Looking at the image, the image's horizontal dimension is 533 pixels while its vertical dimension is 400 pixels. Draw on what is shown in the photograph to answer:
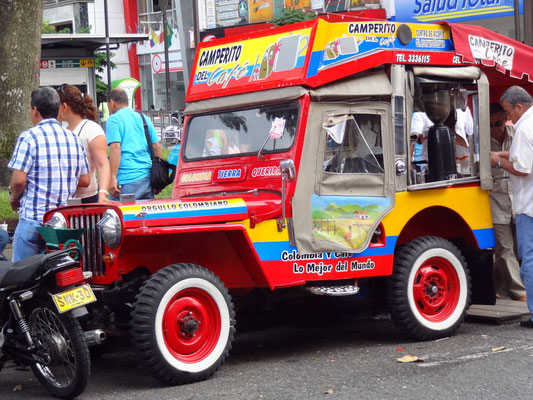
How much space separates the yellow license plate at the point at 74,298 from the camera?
18.7ft

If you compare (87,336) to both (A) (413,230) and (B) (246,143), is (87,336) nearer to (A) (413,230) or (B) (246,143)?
(B) (246,143)

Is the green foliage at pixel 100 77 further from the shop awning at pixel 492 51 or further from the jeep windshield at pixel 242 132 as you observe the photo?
the shop awning at pixel 492 51

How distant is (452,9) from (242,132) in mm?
14656

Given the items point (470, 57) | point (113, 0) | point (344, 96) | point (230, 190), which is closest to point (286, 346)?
point (230, 190)

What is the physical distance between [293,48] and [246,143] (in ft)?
2.79

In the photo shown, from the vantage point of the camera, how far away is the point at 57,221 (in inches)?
255

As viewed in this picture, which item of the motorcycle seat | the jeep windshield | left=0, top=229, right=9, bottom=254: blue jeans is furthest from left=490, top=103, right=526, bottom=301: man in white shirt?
the motorcycle seat

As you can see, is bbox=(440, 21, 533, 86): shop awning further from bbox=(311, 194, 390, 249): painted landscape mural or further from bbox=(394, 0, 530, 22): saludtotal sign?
bbox=(394, 0, 530, 22): saludtotal sign

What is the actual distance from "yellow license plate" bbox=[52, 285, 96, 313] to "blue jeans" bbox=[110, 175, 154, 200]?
3146 mm

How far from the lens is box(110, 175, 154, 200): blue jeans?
9000 mm

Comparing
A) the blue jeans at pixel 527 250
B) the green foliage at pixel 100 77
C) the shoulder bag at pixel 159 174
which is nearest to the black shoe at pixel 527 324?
the blue jeans at pixel 527 250

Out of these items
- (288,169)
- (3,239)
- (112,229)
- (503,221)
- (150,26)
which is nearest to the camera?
(112,229)

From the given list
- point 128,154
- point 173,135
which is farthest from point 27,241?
point 128,154

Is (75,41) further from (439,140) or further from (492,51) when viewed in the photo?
(439,140)
